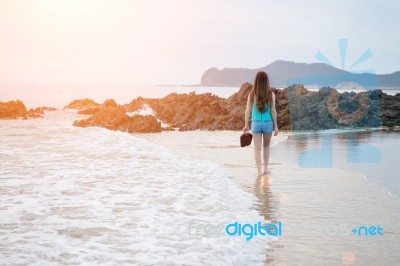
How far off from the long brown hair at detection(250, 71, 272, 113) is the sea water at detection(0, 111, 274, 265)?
173 cm

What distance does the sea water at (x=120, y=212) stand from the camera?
475cm

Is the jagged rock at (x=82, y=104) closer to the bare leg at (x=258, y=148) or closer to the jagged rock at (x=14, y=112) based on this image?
the jagged rock at (x=14, y=112)

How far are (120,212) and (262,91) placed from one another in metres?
4.31

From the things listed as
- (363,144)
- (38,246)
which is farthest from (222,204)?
(363,144)

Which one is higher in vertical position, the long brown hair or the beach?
the long brown hair

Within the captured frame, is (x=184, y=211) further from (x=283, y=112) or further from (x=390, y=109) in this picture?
(x=390, y=109)

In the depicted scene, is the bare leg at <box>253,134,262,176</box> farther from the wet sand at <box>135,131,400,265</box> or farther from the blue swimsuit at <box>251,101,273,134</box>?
the wet sand at <box>135,131,400,265</box>

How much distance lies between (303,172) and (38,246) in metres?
6.59

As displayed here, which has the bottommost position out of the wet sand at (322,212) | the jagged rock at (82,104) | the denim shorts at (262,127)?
the wet sand at (322,212)

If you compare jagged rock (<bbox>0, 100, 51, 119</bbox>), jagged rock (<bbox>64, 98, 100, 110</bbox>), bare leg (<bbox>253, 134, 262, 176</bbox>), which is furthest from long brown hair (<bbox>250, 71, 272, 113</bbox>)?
jagged rock (<bbox>64, 98, 100, 110</bbox>)

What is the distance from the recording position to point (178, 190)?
319 inches

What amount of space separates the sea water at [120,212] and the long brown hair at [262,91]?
5.67ft

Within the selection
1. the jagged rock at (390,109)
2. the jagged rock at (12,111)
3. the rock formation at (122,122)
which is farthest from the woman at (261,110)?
the jagged rock at (12,111)

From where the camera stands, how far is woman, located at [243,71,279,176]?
369 inches
